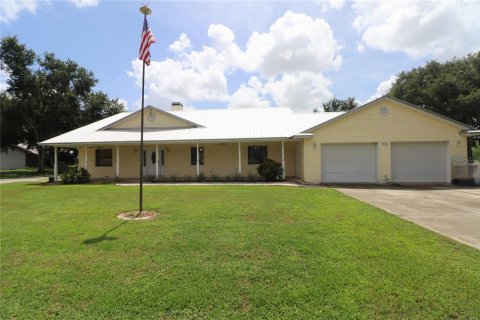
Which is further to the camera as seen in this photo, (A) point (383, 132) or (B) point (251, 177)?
(B) point (251, 177)

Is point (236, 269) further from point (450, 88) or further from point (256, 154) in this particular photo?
point (450, 88)

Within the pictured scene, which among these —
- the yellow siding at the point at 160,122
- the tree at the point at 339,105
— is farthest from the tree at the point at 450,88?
the yellow siding at the point at 160,122

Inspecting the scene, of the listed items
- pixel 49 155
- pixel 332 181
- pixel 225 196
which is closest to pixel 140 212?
pixel 225 196

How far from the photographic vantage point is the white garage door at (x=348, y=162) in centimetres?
1594

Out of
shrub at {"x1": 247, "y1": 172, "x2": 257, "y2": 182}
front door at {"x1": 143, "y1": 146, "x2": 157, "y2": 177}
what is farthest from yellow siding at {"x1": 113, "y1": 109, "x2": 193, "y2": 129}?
shrub at {"x1": 247, "y1": 172, "x2": 257, "y2": 182}

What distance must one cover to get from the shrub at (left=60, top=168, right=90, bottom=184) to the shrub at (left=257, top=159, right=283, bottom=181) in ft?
35.6

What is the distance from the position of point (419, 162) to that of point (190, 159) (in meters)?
13.5

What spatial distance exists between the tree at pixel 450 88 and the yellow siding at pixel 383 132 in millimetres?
20225

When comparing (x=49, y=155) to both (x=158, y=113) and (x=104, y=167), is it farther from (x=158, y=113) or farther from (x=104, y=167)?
(x=158, y=113)

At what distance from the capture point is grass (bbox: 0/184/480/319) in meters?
3.32

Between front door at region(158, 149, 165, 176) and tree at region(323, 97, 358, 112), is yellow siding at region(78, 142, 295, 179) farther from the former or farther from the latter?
tree at region(323, 97, 358, 112)

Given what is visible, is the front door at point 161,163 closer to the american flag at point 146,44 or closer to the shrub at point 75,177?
the shrub at point 75,177

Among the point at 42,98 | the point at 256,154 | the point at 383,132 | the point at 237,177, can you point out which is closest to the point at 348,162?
the point at 383,132

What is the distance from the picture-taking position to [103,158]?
20453mm
